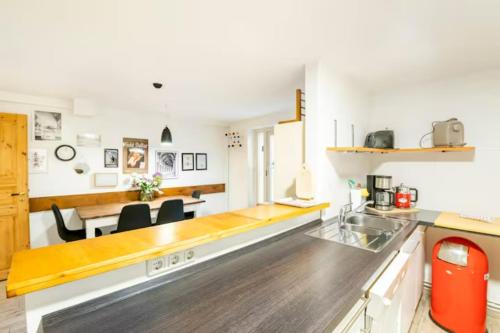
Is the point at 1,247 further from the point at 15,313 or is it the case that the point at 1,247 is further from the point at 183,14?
the point at 183,14

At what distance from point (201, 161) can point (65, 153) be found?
217 cm

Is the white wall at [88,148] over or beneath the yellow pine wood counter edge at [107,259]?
over

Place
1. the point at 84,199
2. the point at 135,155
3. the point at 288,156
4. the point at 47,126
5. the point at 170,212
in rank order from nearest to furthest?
the point at 288,156 < the point at 170,212 < the point at 47,126 < the point at 84,199 < the point at 135,155

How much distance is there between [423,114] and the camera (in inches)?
100

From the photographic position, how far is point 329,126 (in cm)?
213

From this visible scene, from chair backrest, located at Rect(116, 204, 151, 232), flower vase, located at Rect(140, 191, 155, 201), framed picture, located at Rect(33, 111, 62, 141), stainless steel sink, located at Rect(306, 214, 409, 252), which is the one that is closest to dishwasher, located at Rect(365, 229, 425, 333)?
stainless steel sink, located at Rect(306, 214, 409, 252)

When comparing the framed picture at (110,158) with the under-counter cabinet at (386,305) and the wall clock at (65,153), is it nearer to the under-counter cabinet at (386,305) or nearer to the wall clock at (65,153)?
the wall clock at (65,153)

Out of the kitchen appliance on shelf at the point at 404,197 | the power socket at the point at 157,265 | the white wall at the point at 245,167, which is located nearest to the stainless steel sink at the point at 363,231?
the kitchen appliance on shelf at the point at 404,197

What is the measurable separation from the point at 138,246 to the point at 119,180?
310cm

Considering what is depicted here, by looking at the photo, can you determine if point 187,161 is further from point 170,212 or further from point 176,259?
point 176,259

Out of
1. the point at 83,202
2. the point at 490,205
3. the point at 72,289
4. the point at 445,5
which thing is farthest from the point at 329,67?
the point at 83,202

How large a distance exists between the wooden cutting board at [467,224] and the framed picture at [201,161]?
12.4 feet

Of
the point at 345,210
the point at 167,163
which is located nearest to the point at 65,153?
the point at 167,163

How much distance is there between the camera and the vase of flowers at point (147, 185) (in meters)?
3.66
